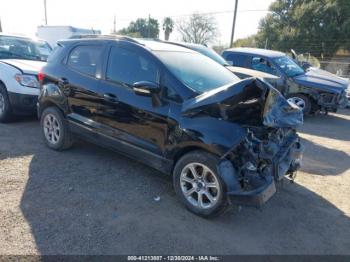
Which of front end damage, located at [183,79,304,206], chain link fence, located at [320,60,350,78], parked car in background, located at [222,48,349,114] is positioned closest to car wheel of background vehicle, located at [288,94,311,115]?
parked car in background, located at [222,48,349,114]

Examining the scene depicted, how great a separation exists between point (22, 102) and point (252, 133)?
496 cm

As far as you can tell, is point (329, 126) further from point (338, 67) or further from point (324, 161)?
point (338, 67)

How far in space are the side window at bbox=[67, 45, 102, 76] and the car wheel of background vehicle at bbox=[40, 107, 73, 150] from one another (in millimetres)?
808

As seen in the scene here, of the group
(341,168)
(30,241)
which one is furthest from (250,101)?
(341,168)

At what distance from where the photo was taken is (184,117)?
152 inches

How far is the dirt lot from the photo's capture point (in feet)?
10.8

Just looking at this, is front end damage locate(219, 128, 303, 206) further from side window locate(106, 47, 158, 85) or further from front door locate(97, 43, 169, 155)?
side window locate(106, 47, 158, 85)

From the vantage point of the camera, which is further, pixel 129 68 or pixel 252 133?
pixel 129 68

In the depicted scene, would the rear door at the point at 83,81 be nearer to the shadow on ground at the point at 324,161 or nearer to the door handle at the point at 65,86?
the door handle at the point at 65,86

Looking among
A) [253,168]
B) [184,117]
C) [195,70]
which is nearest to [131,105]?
[184,117]

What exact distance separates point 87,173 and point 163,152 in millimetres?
1342

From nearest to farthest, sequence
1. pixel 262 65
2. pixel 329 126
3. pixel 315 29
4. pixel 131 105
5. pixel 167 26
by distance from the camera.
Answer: pixel 131 105 < pixel 329 126 < pixel 262 65 < pixel 315 29 < pixel 167 26

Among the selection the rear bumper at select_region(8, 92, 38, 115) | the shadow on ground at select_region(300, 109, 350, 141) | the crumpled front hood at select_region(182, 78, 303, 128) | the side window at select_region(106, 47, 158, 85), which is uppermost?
the side window at select_region(106, 47, 158, 85)

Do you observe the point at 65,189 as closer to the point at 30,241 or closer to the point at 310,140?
the point at 30,241
